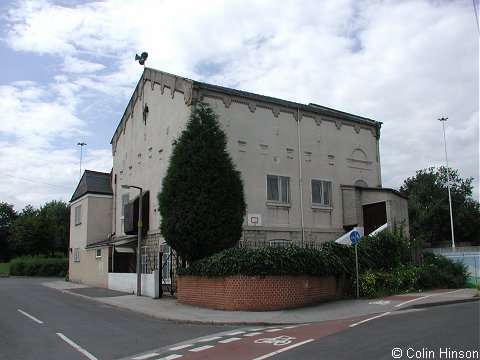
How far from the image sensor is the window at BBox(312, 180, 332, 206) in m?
26.1

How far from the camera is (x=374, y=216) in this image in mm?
26031

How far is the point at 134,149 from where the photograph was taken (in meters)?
30.0

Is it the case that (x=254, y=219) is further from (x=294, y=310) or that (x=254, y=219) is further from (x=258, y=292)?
(x=294, y=310)

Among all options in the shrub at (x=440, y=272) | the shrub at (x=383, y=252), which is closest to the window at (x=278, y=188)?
the shrub at (x=383, y=252)

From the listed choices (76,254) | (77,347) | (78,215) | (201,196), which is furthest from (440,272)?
(78,215)

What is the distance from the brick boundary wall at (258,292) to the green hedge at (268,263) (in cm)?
21

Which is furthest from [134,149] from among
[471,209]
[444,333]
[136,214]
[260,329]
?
[471,209]

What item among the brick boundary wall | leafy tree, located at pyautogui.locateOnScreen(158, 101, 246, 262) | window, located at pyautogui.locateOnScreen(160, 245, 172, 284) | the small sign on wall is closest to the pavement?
the brick boundary wall

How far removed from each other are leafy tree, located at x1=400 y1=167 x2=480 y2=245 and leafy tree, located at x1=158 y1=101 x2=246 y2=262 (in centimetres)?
4628

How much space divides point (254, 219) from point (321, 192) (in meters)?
4.92

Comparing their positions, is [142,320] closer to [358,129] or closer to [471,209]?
[358,129]

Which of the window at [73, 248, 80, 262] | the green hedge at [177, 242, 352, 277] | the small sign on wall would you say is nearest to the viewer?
the green hedge at [177, 242, 352, 277]

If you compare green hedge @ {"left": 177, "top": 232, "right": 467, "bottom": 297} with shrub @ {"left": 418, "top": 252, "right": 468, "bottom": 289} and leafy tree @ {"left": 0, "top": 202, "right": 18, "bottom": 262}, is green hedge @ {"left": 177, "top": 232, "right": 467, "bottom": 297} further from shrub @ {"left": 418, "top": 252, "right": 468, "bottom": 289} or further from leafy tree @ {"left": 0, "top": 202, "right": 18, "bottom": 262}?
leafy tree @ {"left": 0, "top": 202, "right": 18, "bottom": 262}

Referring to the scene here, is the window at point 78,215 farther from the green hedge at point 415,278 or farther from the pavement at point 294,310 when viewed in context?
the green hedge at point 415,278
